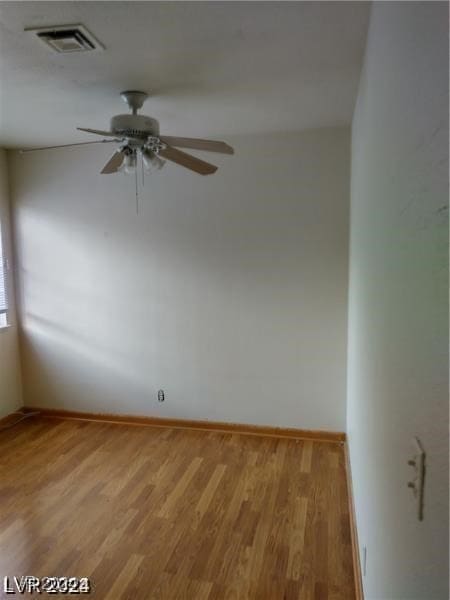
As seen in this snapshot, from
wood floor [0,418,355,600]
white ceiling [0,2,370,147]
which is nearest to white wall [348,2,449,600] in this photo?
white ceiling [0,2,370,147]

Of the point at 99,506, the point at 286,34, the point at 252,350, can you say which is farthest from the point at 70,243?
the point at 286,34

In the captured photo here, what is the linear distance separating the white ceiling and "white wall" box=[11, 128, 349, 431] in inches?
20.6

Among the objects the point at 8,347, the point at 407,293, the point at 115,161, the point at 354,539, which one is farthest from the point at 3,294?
the point at 407,293

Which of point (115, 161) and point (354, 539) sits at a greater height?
point (115, 161)

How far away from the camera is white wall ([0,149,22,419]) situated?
3736 millimetres

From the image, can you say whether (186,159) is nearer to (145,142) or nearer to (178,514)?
(145,142)

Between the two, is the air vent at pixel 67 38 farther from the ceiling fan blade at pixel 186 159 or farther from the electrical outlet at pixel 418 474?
the electrical outlet at pixel 418 474

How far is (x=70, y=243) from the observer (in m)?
3.71

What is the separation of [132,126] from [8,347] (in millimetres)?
2727

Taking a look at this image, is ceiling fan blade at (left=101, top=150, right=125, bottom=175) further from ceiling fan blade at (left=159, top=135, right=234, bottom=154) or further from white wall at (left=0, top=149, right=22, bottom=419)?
white wall at (left=0, top=149, right=22, bottom=419)

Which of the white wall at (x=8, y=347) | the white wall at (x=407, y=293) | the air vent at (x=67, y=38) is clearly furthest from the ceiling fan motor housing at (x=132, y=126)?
the white wall at (x=8, y=347)

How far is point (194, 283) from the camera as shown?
349 centimetres

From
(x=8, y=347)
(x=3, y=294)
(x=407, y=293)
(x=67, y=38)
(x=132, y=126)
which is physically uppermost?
(x=67, y=38)

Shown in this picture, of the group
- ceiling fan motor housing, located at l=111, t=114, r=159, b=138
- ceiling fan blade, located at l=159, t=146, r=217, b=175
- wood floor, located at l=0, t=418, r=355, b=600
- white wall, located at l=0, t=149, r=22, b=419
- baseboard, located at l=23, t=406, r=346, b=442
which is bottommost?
wood floor, located at l=0, t=418, r=355, b=600
